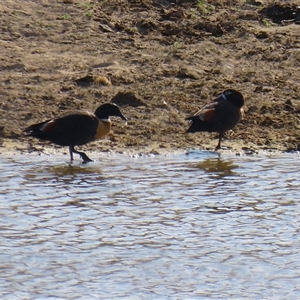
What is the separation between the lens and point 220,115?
35.9 ft

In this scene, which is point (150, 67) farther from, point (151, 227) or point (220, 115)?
point (151, 227)

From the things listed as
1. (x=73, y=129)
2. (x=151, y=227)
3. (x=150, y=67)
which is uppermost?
(x=150, y=67)

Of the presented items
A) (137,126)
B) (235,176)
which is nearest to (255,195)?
(235,176)

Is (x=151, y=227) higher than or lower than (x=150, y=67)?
lower

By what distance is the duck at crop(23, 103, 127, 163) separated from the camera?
1047 centimetres

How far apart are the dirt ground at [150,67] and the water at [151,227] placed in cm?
61

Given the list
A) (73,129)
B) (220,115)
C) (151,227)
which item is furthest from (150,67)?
(151,227)

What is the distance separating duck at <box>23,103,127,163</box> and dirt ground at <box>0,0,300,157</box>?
29 centimetres

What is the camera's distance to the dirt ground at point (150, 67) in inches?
441

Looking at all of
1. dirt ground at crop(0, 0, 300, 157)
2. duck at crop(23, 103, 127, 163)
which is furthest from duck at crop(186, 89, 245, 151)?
duck at crop(23, 103, 127, 163)

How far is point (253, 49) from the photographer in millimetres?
13070

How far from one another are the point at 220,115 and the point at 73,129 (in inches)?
61.7

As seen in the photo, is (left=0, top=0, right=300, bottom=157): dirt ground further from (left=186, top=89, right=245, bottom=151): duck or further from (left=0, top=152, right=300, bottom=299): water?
(left=0, top=152, right=300, bottom=299): water

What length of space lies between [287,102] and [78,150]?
8.18ft
